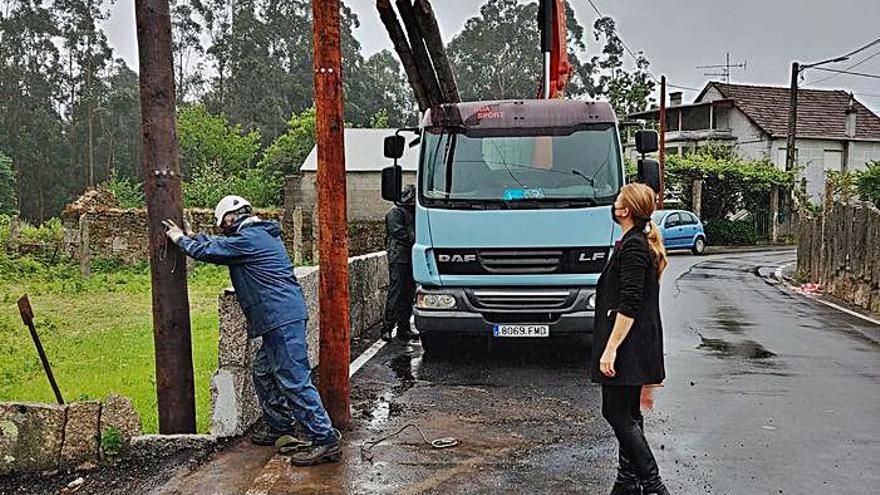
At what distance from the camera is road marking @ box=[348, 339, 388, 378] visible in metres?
9.49

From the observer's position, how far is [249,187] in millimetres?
38562

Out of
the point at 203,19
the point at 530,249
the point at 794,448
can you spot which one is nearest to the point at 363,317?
the point at 530,249

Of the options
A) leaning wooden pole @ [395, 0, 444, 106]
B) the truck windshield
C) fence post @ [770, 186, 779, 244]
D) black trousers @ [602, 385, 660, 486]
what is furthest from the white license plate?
fence post @ [770, 186, 779, 244]

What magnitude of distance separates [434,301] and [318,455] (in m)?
3.75

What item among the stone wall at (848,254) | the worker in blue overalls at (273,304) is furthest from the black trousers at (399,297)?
the stone wall at (848,254)

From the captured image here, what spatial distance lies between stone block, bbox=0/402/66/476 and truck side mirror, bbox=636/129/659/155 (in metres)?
6.56

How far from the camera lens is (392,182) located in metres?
9.98

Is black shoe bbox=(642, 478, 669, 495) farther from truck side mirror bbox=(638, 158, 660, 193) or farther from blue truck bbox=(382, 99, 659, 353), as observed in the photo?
truck side mirror bbox=(638, 158, 660, 193)

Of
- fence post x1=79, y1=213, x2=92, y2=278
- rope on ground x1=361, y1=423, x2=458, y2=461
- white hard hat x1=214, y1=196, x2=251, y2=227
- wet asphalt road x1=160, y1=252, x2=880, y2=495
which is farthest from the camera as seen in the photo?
fence post x1=79, y1=213, x2=92, y2=278

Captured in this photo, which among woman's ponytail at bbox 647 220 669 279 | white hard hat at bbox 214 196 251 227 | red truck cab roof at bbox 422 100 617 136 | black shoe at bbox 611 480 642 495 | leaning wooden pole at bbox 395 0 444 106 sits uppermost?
leaning wooden pole at bbox 395 0 444 106

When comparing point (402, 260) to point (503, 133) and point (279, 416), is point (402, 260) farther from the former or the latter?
point (279, 416)

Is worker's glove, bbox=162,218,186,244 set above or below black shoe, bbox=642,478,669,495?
above

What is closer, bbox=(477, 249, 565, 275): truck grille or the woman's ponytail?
the woman's ponytail

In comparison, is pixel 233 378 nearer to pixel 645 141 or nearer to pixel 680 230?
pixel 645 141
